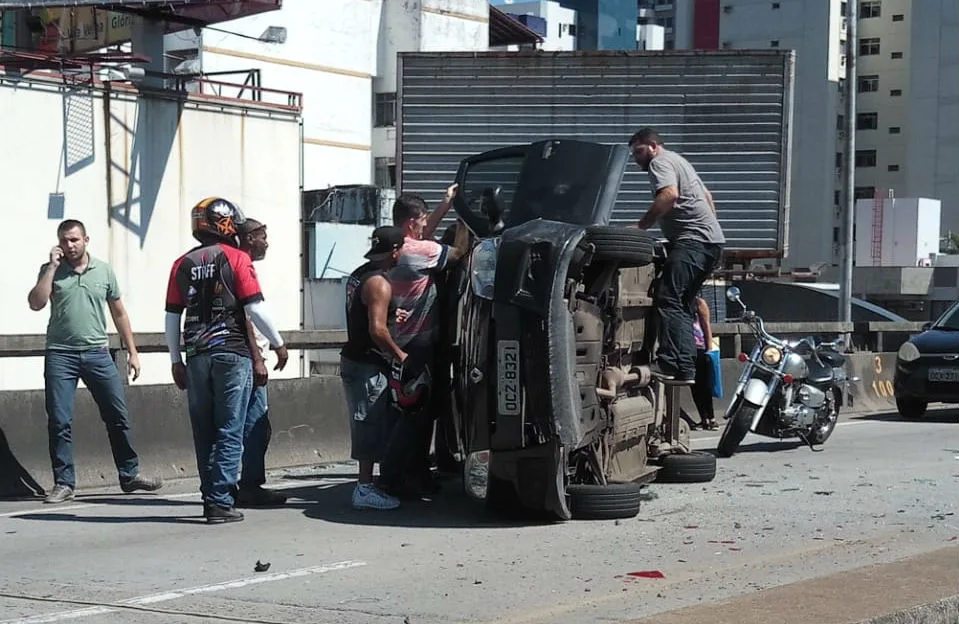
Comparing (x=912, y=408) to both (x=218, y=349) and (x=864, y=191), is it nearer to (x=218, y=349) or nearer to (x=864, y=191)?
(x=218, y=349)

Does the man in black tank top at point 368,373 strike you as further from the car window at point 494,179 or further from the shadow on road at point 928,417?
the shadow on road at point 928,417

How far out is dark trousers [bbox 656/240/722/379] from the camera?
386 inches

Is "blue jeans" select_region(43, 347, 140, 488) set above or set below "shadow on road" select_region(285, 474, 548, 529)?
above

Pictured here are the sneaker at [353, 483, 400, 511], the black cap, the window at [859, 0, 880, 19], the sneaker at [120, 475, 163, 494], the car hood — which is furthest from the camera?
the window at [859, 0, 880, 19]

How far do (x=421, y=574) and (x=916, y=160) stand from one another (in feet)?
307

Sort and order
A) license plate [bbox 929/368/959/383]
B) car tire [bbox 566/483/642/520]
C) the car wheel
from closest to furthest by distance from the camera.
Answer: car tire [bbox 566/483/642/520] < license plate [bbox 929/368/959/383] < the car wheel

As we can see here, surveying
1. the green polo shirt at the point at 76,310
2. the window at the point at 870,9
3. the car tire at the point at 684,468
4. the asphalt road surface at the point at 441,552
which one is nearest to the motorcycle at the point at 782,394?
the asphalt road surface at the point at 441,552

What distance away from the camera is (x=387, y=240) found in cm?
909

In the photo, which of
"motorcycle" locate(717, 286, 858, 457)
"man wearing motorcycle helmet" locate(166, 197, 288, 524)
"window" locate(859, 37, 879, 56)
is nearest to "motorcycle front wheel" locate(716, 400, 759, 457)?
"motorcycle" locate(717, 286, 858, 457)

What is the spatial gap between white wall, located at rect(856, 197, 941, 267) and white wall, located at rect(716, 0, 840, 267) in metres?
10.5

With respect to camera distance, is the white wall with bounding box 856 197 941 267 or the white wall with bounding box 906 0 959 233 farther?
the white wall with bounding box 906 0 959 233

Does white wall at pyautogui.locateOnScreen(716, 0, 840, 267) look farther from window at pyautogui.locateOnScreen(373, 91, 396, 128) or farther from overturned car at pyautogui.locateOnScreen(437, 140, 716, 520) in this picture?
overturned car at pyautogui.locateOnScreen(437, 140, 716, 520)

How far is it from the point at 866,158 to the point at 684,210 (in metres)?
93.5

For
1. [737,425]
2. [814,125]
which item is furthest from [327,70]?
[737,425]
